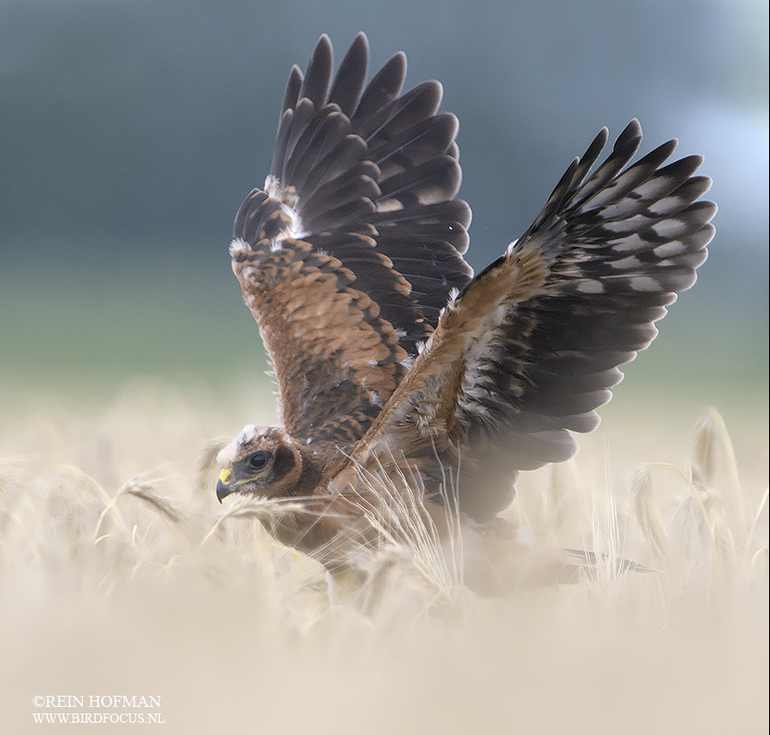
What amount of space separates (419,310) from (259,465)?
26 cm

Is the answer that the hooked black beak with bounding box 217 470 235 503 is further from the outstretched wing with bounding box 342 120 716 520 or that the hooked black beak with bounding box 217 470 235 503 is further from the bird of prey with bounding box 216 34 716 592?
the outstretched wing with bounding box 342 120 716 520

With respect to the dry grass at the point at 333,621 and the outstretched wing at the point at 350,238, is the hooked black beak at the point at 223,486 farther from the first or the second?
the outstretched wing at the point at 350,238

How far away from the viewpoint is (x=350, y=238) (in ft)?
2.62

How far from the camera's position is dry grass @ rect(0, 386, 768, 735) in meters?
0.48

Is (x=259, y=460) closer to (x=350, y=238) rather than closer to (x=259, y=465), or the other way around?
(x=259, y=465)

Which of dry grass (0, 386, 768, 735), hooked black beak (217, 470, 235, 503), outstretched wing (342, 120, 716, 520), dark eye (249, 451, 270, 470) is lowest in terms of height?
dry grass (0, 386, 768, 735)

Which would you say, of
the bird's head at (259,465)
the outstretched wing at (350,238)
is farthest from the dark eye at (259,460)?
the outstretched wing at (350,238)

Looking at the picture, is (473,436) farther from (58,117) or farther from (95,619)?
(58,117)

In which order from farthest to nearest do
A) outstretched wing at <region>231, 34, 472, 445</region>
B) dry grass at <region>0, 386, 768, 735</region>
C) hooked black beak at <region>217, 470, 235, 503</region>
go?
outstretched wing at <region>231, 34, 472, 445</region> → hooked black beak at <region>217, 470, 235, 503</region> → dry grass at <region>0, 386, 768, 735</region>

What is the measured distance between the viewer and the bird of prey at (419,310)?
49cm

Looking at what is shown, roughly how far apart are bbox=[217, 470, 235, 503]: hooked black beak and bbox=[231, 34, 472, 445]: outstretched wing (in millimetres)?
144

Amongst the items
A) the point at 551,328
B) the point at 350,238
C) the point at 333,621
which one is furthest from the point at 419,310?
the point at 333,621

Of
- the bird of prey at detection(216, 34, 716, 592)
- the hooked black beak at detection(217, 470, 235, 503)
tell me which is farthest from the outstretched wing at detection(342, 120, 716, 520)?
the hooked black beak at detection(217, 470, 235, 503)

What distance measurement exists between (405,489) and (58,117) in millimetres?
400
